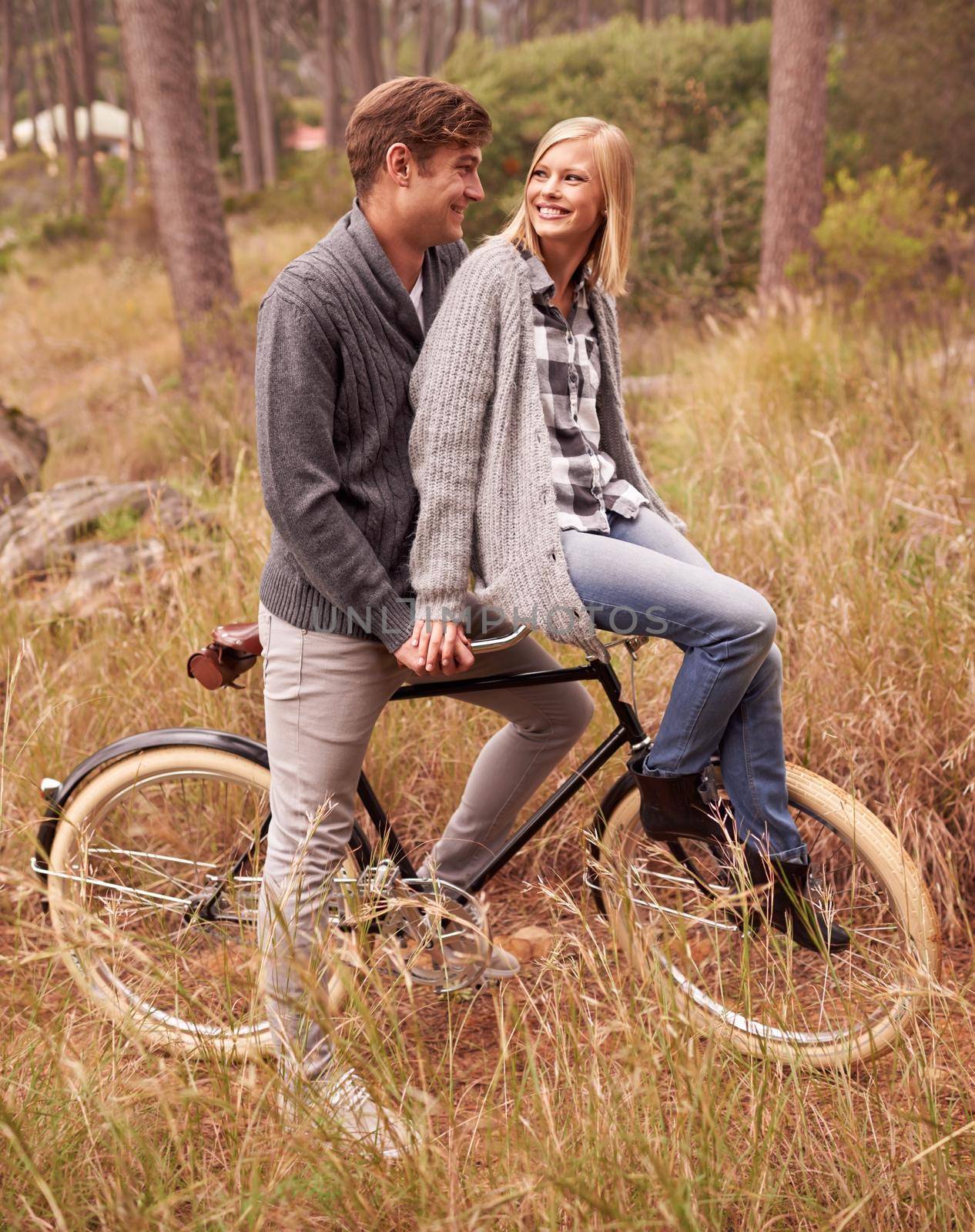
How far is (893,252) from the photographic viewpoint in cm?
793

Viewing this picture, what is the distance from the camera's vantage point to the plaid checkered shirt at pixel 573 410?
2.24 m

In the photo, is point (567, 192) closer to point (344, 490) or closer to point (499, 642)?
point (344, 490)

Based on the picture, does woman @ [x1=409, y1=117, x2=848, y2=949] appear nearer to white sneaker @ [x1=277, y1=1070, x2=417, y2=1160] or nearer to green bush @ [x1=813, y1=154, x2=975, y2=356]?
white sneaker @ [x1=277, y1=1070, x2=417, y2=1160]

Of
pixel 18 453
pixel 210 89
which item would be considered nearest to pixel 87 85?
pixel 210 89

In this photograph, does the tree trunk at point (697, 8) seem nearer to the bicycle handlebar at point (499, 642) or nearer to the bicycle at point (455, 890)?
the bicycle at point (455, 890)

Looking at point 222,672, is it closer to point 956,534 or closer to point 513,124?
point 956,534

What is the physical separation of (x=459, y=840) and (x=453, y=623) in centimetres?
82

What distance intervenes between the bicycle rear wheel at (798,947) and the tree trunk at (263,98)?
982 inches

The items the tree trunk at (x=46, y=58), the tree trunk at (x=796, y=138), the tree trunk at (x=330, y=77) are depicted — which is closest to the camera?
the tree trunk at (x=796, y=138)

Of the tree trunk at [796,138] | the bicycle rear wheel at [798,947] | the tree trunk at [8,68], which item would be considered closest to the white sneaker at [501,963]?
the bicycle rear wheel at [798,947]

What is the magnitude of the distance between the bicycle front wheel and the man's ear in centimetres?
140

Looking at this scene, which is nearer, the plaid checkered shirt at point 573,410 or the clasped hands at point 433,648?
the clasped hands at point 433,648

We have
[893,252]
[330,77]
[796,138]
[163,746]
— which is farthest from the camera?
[330,77]

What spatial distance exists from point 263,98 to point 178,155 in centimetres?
1998
